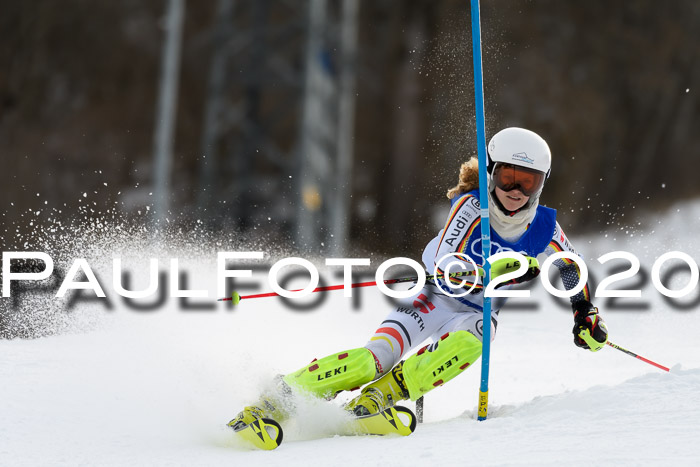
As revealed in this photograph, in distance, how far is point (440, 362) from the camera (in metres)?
4.12

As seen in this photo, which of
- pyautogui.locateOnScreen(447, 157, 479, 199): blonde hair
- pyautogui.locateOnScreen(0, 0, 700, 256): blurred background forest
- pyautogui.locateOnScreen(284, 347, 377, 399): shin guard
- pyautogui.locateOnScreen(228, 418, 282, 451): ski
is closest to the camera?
pyautogui.locateOnScreen(228, 418, 282, 451): ski

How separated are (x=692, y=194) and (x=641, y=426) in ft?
57.8

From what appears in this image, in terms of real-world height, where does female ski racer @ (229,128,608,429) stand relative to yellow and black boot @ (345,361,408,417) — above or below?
above

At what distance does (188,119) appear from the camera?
2512 cm

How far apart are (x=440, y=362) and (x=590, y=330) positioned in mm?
826

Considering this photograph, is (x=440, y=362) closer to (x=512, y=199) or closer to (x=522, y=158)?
(x=512, y=199)

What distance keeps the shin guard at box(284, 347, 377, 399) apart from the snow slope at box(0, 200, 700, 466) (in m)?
0.10

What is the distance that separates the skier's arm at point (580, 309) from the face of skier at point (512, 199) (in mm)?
320

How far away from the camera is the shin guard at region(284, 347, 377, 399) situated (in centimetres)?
408

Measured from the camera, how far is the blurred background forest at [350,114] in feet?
51.8

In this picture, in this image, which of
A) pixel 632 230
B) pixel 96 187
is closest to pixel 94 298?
pixel 632 230

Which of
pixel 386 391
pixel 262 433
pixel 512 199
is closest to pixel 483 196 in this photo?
pixel 512 199

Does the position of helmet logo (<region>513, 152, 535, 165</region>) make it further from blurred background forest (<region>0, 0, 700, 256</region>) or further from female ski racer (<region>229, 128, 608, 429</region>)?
blurred background forest (<region>0, 0, 700, 256</region>)

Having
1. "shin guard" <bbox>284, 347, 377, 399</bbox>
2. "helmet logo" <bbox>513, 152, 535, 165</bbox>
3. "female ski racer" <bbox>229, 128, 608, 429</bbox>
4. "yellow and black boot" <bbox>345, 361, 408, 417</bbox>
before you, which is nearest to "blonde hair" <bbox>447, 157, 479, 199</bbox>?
"female ski racer" <bbox>229, 128, 608, 429</bbox>
